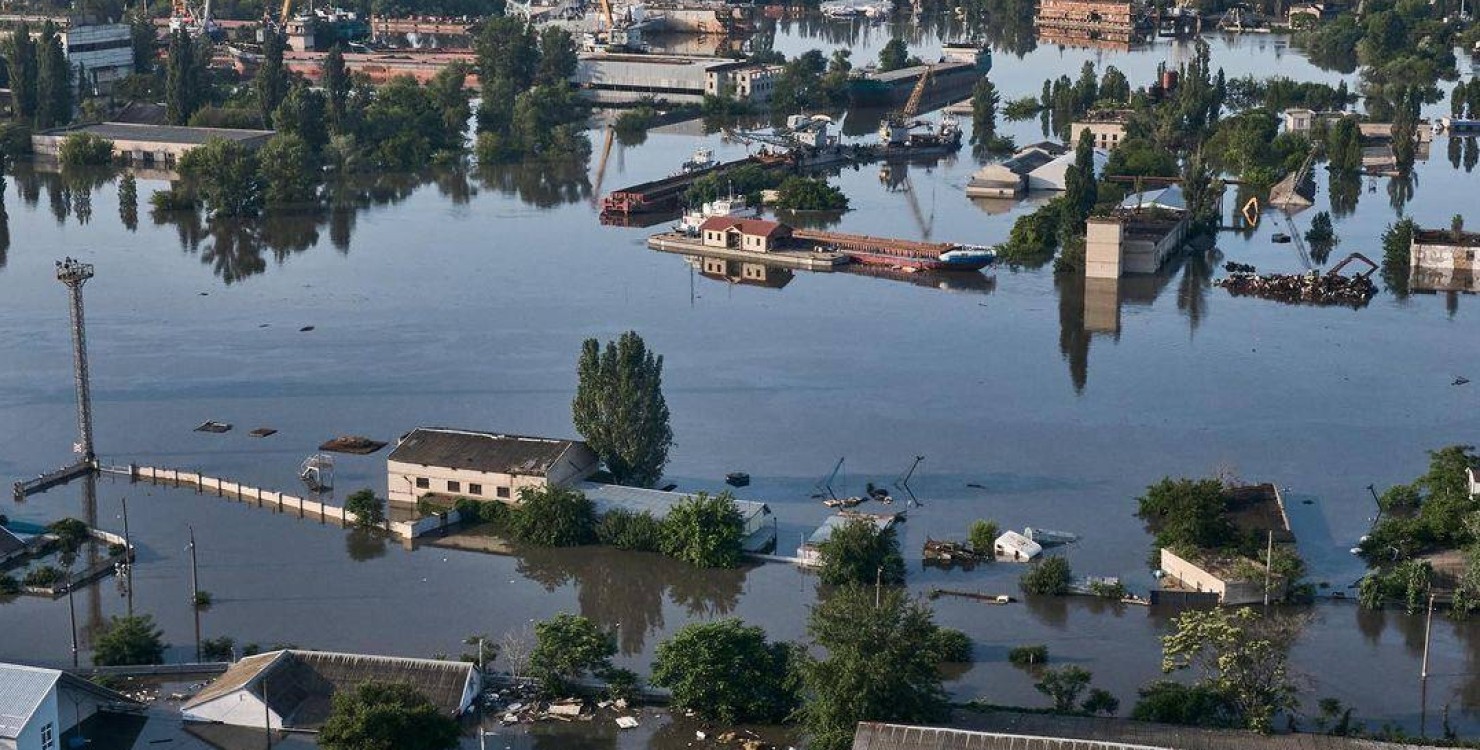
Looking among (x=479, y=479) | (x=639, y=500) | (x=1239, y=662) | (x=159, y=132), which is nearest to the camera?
(x=1239, y=662)

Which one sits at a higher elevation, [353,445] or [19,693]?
[19,693]

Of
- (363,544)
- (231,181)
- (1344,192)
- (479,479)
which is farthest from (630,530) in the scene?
(1344,192)

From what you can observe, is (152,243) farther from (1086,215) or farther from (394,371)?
(1086,215)

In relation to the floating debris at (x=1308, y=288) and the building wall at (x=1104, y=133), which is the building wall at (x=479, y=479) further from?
the building wall at (x=1104, y=133)

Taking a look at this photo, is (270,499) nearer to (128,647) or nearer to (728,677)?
(128,647)

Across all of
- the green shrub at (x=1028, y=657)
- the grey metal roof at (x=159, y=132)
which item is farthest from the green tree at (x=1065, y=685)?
the grey metal roof at (x=159, y=132)

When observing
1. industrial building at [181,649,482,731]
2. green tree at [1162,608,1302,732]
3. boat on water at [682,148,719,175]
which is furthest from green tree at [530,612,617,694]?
boat on water at [682,148,719,175]

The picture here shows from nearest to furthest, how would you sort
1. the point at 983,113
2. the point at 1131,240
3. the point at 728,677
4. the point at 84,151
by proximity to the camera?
the point at 728,677 → the point at 1131,240 → the point at 84,151 → the point at 983,113
